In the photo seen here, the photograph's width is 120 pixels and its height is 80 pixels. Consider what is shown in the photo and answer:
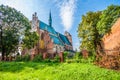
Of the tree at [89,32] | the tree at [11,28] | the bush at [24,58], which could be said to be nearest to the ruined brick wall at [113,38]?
the tree at [89,32]

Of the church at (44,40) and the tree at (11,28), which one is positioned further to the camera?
the church at (44,40)

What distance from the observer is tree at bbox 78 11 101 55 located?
35.9 m

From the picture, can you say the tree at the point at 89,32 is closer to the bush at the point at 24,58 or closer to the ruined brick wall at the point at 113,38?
the ruined brick wall at the point at 113,38

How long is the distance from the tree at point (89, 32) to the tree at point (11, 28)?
990cm

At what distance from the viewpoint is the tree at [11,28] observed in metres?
35.1

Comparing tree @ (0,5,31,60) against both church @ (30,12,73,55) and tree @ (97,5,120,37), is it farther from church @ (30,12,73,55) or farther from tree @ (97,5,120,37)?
church @ (30,12,73,55)

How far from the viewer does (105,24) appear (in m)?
31.0

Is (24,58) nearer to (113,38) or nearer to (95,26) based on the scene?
(95,26)

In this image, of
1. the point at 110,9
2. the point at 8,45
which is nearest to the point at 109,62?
the point at 110,9

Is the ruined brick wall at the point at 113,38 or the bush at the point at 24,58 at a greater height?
the ruined brick wall at the point at 113,38

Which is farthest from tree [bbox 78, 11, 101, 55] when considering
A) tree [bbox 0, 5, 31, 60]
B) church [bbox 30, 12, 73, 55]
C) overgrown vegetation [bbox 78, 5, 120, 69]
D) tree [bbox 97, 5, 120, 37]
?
church [bbox 30, 12, 73, 55]

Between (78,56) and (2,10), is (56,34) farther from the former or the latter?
(78,56)

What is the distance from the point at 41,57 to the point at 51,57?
55.3 inches

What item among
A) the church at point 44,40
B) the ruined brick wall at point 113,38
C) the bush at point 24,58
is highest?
the church at point 44,40
